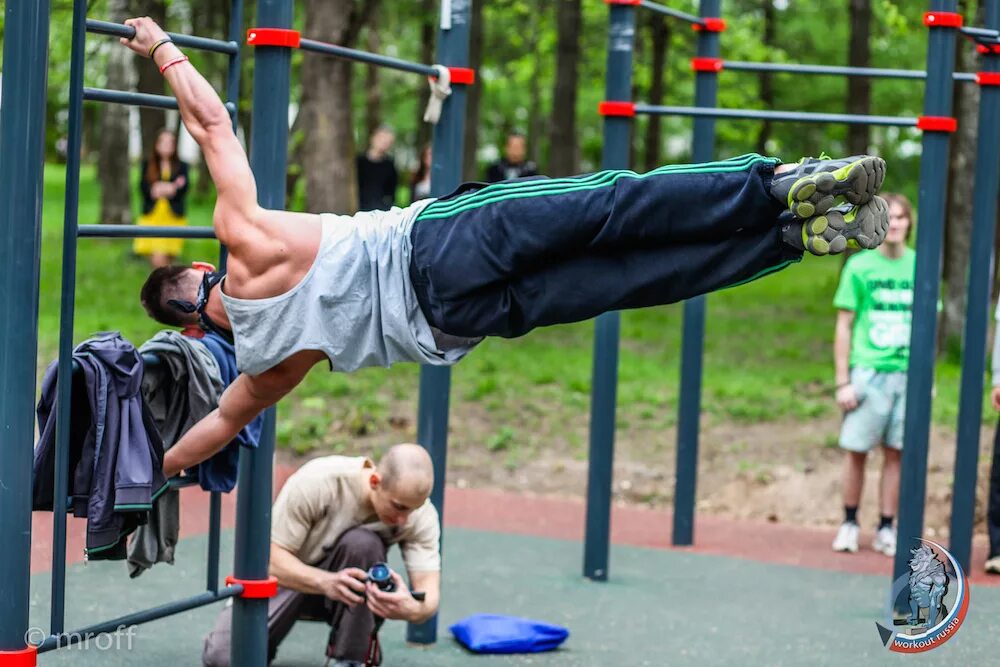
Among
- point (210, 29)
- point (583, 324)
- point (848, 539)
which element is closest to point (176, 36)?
point (848, 539)

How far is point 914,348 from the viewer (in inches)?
212

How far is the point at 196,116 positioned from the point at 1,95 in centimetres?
49

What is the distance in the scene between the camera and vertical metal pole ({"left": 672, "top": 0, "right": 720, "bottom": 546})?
6.49m

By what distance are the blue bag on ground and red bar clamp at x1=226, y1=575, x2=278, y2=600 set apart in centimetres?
100

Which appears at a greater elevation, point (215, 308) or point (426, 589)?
point (215, 308)

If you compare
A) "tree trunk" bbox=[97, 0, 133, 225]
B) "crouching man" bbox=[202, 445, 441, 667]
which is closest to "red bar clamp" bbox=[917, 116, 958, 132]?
"crouching man" bbox=[202, 445, 441, 667]

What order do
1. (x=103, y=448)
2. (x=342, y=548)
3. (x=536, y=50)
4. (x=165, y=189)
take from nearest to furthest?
(x=103, y=448) → (x=342, y=548) → (x=165, y=189) → (x=536, y=50)

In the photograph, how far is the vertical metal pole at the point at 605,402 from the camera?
5910 mm

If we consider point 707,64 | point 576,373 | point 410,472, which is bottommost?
point 576,373

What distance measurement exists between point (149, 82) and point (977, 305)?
11.5 m

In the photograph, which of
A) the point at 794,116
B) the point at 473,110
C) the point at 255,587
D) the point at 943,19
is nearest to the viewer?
the point at 255,587

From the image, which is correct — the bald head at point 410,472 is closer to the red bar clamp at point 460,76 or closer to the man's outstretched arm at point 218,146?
the man's outstretched arm at point 218,146

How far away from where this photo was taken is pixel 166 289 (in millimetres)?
4125

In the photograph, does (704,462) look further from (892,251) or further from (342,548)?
(342,548)
